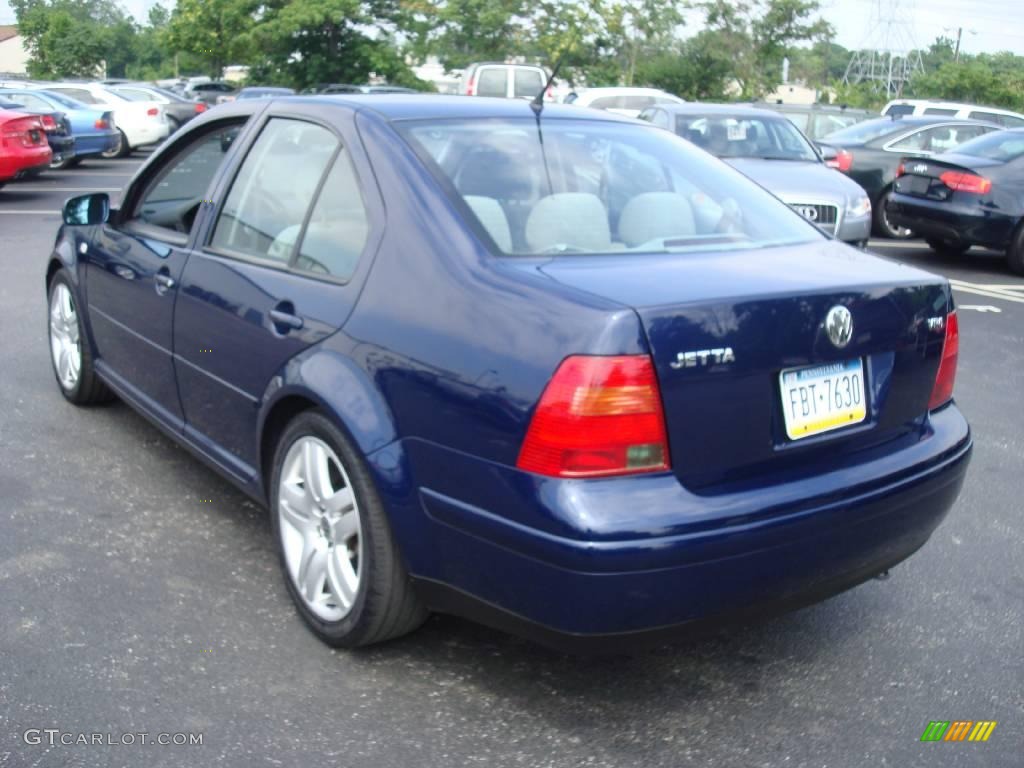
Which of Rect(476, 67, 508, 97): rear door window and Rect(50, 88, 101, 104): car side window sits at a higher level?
Rect(476, 67, 508, 97): rear door window

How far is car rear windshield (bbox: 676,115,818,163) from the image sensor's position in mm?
11531

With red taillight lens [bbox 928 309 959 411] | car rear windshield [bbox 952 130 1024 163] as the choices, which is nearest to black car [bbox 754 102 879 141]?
car rear windshield [bbox 952 130 1024 163]

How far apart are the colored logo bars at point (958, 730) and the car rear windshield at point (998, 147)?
10121 millimetres

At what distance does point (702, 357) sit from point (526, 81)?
2406 cm

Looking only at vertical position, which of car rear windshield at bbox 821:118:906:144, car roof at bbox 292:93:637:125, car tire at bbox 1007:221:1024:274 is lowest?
car tire at bbox 1007:221:1024:274

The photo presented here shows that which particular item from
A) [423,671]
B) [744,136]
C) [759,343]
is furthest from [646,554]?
[744,136]

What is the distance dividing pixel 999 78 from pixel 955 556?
154 ft

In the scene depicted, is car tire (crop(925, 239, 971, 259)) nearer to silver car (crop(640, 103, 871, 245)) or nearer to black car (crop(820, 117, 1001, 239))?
black car (crop(820, 117, 1001, 239))

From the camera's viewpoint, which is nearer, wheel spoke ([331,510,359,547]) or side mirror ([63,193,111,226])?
wheel spoke ([331,510,359,547])

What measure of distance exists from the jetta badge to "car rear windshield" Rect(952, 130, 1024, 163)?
10.5 m

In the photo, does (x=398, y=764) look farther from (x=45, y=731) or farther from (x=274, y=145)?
(x=274, y=145)

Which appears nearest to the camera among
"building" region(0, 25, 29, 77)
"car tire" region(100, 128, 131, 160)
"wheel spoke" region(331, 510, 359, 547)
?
"wheel spoke" region(331, 510, 359, 547)

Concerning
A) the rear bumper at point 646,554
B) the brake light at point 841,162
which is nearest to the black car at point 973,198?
the brake light at point 841,162

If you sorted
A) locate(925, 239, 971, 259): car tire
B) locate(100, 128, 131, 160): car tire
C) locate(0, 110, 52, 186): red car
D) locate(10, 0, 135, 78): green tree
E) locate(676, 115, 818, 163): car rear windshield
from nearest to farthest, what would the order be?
locate(676, 115, 818, 163): car rear windshield, locate(925, 239, 971, 259): car tire, locate(0, 110, 52, 186): red car, locate(100, 128, 131, 160): car tire, locate(10, 0, 135, 78): green tree
